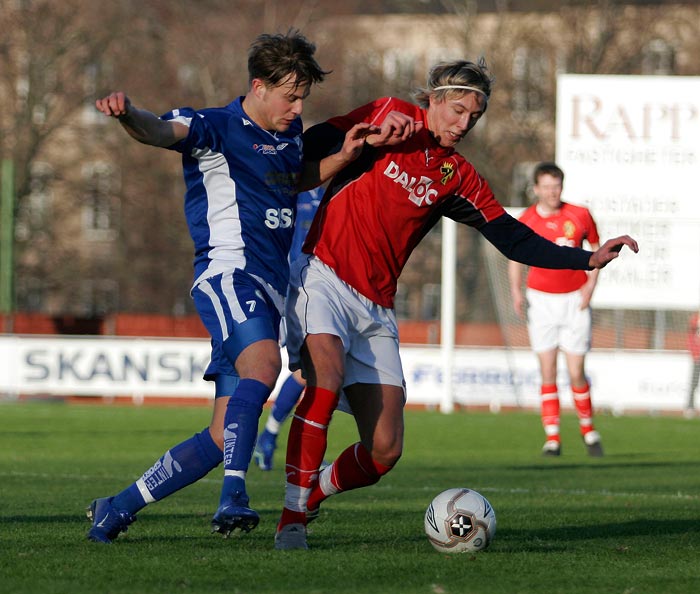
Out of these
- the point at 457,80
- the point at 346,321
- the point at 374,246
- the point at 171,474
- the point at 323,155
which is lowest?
the point at 171,474

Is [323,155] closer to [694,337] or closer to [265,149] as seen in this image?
[265,149]

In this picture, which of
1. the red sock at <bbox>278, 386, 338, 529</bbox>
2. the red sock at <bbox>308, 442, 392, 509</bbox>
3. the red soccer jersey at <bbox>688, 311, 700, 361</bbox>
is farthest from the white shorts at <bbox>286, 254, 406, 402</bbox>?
the red soccer jersey at <bbox>688, 311, 700, 361</bbox>

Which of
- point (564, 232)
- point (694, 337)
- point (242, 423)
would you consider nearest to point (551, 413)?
point (564, 232)

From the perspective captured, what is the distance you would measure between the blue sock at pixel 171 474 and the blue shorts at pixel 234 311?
354mm

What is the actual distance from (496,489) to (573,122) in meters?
10.5

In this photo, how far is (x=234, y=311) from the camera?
598 cm

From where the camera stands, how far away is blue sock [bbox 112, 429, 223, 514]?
6.05 m

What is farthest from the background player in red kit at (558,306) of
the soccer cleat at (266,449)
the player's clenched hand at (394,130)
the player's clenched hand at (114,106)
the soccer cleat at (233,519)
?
the player's clenched hand at (114,106)

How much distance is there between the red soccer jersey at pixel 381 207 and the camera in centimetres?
624

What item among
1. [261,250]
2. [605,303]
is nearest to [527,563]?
[261,250]

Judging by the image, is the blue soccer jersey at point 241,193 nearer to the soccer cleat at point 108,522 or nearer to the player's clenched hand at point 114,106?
the player's clenched hand at point 114,106

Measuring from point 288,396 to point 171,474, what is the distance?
4456 millimetres

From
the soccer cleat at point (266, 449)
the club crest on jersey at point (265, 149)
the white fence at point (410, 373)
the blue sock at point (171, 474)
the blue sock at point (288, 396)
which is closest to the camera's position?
the blue sock at point (171, 474)

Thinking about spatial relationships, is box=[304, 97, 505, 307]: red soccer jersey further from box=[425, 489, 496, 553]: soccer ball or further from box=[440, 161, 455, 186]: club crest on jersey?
box=[425, 489, 496, 553]: soccer ball
